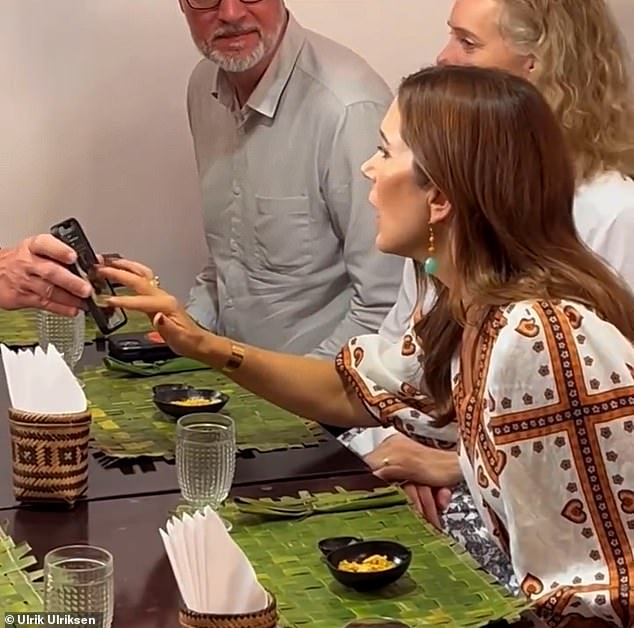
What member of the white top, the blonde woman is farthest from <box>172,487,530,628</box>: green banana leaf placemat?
the blonde woman

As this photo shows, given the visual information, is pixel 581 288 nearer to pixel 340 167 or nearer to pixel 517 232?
pixel 517 232

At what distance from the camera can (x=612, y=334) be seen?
1627mm

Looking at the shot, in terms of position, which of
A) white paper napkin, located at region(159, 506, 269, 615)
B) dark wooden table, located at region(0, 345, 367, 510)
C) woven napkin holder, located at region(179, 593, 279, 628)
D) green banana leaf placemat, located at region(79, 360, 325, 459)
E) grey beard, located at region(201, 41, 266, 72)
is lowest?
green banana leaf placemat, located at region(79, 360, 325, 459)

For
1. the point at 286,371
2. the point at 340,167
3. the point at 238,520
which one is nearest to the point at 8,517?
the point at 238,520

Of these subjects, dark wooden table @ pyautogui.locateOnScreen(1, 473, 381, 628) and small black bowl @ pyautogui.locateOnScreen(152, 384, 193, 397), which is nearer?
dark wooden table @ pyautogui.locateOnScreen(1, 473, 381, 628)

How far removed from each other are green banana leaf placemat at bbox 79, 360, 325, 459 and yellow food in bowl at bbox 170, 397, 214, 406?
0.09 ft

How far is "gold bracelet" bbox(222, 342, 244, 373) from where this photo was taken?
204 cm

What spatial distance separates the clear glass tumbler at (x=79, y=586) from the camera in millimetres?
1274

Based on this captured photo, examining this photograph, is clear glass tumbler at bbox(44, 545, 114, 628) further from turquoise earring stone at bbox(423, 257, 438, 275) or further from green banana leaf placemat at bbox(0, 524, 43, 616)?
turquoise earring stone at bbox(423, 257, 438, 275)

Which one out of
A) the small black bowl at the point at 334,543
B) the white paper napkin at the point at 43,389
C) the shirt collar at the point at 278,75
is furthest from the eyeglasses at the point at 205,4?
the small black bowl at the point at 334,543

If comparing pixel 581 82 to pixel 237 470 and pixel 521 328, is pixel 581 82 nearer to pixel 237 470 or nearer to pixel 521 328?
pixel 521 328

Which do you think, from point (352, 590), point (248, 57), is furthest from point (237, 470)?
point (248, 57)

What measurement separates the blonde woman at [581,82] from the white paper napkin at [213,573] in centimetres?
96

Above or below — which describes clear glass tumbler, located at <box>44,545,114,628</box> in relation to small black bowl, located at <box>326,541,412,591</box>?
above
